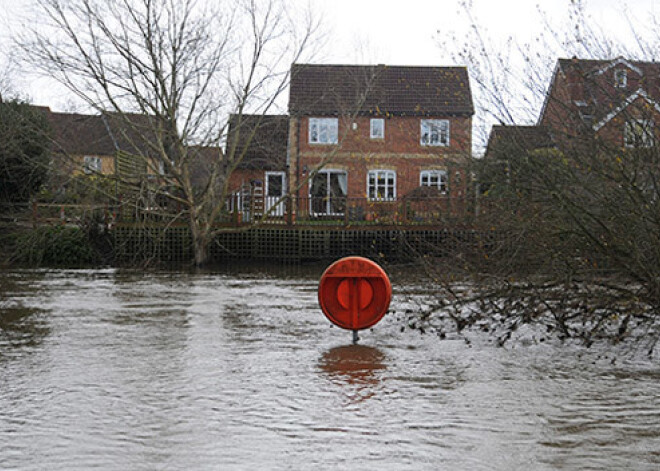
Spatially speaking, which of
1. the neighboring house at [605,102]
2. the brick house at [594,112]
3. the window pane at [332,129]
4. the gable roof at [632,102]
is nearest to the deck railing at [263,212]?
the window pane at [332,129]

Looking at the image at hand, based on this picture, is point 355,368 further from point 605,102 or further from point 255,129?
point 255,129

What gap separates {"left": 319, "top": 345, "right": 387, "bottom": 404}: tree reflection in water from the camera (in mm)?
6707

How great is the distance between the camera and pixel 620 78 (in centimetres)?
798

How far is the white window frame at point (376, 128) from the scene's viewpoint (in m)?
38.6

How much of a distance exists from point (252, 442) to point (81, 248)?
73.6ft

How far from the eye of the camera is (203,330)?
33.9 feet

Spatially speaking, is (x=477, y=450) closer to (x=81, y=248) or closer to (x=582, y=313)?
(x=582, y=313)

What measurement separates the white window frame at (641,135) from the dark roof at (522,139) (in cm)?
77

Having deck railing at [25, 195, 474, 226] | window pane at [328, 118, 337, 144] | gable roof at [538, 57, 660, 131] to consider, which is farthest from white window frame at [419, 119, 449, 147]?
window pane at [328, 118, 337, 144]

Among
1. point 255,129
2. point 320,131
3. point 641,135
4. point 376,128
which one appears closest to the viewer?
point 641,135

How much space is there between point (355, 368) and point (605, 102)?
3308mm

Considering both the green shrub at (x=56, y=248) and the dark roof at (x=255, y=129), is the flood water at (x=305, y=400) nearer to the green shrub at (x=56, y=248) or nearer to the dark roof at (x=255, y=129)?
the dark roof at (x=255, y=129)

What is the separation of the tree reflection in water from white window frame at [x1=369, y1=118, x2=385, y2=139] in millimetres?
30326

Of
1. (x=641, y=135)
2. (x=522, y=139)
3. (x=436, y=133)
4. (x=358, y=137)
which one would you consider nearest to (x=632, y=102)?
(x=641, y=135)
